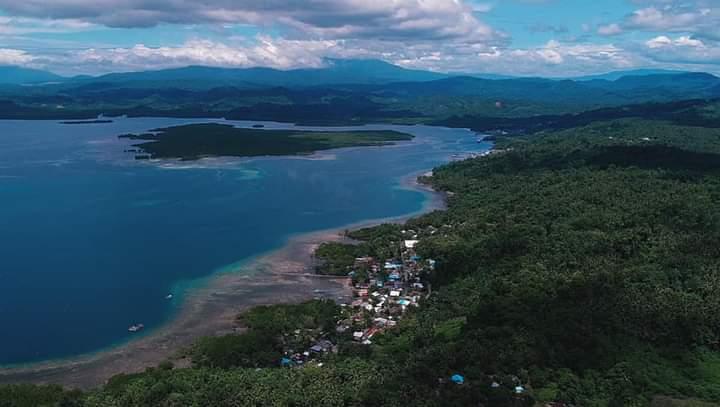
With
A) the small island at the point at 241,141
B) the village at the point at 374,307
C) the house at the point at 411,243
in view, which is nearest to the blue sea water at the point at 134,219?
the small island at the point at 241,141

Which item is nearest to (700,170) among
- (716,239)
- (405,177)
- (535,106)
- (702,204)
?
(702,204)

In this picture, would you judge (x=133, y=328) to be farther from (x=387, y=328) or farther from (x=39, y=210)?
(x=39, y=210)

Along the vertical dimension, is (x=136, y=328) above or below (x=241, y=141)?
below

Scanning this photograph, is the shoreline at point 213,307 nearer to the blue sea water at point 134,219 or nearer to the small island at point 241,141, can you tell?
the blue sea water at point 134,219

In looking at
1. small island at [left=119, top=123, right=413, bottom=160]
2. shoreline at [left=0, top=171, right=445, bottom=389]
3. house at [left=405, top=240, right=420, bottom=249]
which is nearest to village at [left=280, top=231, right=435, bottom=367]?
house at [left=405, top=240, right=420, bottom=249]

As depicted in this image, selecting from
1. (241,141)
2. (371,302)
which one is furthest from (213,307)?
(241,141)

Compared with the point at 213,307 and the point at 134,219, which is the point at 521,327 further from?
the point at 134,219
